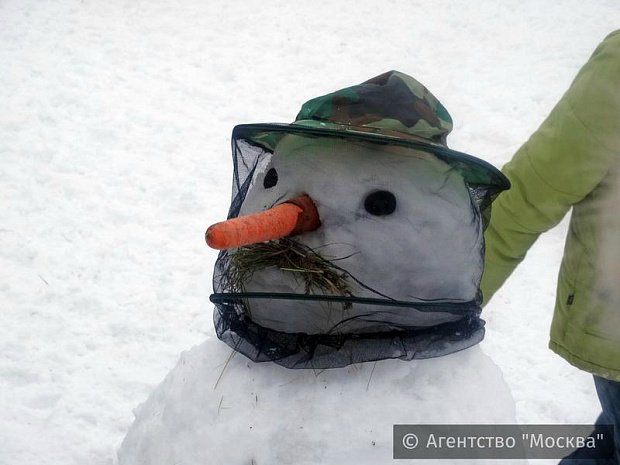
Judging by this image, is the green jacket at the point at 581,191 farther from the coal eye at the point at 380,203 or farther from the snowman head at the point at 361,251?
the coal eye at the point at 380,203

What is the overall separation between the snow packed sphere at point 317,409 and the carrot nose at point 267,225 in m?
0.32

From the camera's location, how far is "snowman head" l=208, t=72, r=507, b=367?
4.41 ft

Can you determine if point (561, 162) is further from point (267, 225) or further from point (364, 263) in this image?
point (267, 225)

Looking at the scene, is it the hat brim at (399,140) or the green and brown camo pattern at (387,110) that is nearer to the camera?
the hat brim at (399,140)

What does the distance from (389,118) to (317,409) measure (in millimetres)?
658

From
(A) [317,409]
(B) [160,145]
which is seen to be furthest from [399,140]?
(B) [160,145]

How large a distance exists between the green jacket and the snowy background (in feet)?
5.24

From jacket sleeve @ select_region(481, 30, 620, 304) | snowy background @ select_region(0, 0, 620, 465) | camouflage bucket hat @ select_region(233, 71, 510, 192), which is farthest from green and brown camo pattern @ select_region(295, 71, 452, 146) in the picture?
snowy background @ select_region(0, 0, 620, 465)

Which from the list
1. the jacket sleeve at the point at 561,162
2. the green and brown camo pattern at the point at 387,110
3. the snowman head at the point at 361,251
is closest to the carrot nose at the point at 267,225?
the snowman head at the point at 361,251

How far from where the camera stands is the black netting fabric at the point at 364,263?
53.2 inches

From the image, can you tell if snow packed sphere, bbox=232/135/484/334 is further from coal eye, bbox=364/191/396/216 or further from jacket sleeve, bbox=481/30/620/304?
jacket sleeve, bbox=481/30/620/304

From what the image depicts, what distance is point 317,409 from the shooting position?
1.36 meters

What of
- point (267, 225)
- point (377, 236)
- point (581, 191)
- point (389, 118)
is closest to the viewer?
point (267, 225)

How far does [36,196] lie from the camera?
464 centimetres
